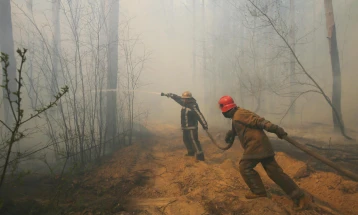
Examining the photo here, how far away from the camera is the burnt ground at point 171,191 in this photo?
3.41 m

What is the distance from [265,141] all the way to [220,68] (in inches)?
615

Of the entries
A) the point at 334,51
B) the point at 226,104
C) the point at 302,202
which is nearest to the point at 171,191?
the point at 226,104

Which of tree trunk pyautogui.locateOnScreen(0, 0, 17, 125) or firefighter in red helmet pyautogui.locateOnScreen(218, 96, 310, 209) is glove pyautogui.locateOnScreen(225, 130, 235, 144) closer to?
firefighter in red helmet pyautogui.locateOnScreen(218, 96, 310, 209)

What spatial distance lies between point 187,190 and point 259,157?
5.61 ft

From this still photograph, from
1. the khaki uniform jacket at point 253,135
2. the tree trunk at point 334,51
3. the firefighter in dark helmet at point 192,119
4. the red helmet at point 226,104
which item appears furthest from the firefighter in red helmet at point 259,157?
the tree trunk at point 334,51

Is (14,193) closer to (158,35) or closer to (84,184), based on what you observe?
(84,184)

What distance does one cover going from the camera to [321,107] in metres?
20.8

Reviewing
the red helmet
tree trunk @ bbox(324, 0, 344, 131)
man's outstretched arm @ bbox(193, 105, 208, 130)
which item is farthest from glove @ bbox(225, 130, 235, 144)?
tree trunk @ bbox(324, 0, 344, 131)

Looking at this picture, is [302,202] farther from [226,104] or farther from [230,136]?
[226,104]

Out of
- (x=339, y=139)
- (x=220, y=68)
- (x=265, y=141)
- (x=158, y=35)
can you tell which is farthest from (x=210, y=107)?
(x=158, y=35)

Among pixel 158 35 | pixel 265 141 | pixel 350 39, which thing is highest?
pixel 158 35

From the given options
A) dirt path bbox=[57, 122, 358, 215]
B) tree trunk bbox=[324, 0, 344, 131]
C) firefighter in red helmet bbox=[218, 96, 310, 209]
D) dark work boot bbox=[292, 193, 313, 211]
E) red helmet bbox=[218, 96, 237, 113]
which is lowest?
dirt path bbox=[57, 122, 358, 215]

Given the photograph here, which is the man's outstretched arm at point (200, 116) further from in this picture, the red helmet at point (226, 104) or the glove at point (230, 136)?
the red helmet at point (226, 104)

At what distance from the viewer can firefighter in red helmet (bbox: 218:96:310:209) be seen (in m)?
3.39
